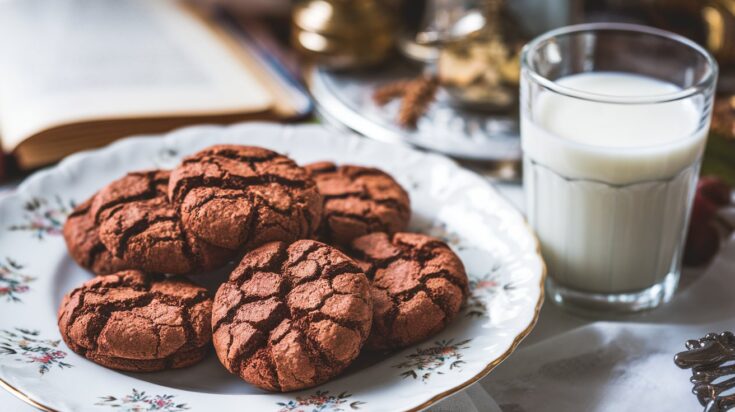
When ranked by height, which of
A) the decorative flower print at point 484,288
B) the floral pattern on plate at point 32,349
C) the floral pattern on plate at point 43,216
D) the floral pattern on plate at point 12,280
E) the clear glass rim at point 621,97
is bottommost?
the decorative flower print at point 484,288

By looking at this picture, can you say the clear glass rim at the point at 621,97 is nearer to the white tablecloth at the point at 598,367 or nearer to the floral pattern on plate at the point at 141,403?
the white tablecloth at the point at 598,367

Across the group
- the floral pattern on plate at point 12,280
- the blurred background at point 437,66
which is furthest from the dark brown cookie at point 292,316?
the blurred background at point 437,66

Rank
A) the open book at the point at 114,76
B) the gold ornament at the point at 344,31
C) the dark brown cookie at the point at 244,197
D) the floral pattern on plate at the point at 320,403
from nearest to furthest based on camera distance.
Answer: the floral pattern on plate at the point at 320,403, the dark brown cookie at the point at 244,197, the open book at the point at 114,76, the gold ornament at the point at 344,31

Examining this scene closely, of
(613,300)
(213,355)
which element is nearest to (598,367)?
(613,300)

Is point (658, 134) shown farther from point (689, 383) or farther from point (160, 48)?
point (160, 48)

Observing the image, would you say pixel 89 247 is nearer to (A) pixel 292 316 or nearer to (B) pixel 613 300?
(A) pixel 292 316

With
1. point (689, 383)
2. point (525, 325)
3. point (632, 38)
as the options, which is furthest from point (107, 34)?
point (689, 383)

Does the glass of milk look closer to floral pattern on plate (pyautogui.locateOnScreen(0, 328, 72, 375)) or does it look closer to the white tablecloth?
the white tablecloth

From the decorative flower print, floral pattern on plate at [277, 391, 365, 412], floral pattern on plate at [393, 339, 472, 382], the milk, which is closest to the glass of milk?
the milk
